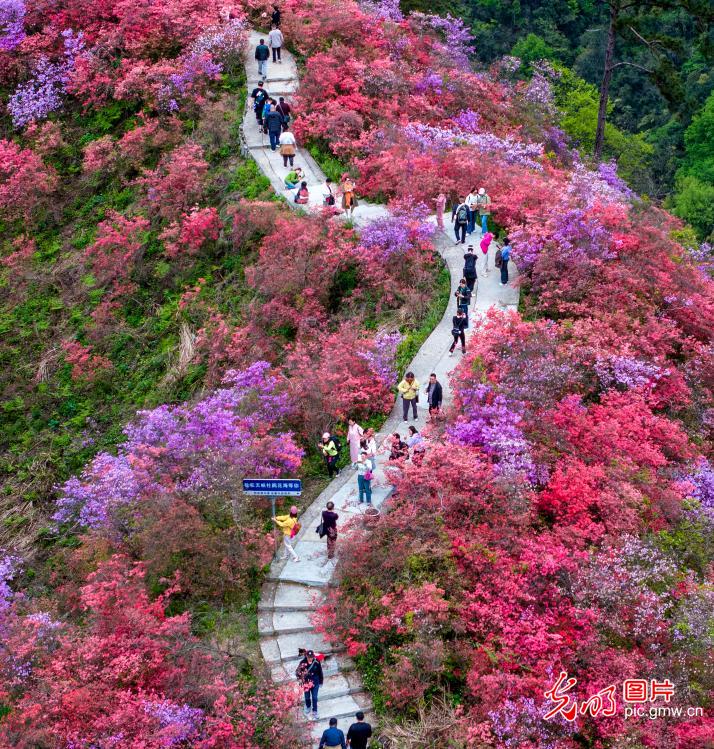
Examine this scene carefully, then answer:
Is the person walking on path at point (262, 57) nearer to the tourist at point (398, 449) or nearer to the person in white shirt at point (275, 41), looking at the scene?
the person in white shirt at point (275, 41)

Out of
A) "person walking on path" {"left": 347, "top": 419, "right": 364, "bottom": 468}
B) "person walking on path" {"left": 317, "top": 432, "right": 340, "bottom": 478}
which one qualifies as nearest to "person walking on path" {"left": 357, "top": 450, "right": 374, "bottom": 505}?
"person walking on path" {"left": 347, "top": 419, "right": 364, "bottom": 468}

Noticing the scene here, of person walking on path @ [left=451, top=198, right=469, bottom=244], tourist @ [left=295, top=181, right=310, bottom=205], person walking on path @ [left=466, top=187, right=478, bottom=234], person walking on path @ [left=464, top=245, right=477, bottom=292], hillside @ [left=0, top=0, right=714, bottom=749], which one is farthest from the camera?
tourist @ [left=295, top=181, right=310, bottom=205]

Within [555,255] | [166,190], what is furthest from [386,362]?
[166,190]

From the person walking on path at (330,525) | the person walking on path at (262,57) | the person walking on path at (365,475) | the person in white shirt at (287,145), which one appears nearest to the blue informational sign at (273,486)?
the person walking on path at (330,525)

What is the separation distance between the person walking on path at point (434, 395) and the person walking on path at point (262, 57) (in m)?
15.6

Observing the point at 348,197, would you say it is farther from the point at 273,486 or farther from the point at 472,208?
the point at 273,486

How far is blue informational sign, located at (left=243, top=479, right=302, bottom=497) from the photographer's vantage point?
14.8m

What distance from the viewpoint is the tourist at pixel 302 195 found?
81.3 ft

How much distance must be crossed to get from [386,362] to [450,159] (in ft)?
28.1

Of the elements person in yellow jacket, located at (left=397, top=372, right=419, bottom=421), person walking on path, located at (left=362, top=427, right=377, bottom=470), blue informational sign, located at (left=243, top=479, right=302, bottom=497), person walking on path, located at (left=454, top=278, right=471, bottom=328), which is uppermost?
person walking on path, located at (left=454, top=278, right=471, bottom=328)

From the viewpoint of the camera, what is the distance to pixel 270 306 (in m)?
22.0

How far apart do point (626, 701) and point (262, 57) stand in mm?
22919

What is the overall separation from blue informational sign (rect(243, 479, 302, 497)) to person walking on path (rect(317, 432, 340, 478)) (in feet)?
8.67

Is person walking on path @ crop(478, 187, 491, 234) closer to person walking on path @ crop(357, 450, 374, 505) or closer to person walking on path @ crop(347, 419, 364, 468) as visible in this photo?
person walking on path @ crop(347, 419, 364, 468)
